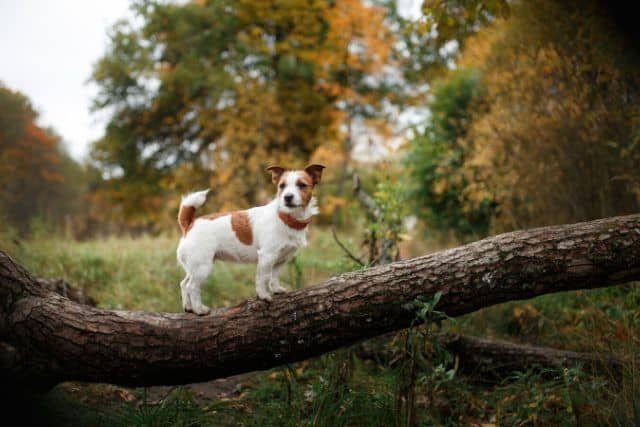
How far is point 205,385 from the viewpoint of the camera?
13.4ft

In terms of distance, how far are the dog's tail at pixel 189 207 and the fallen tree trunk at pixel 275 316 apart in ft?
2.02

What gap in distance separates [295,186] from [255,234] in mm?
423

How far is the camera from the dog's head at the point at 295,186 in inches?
106

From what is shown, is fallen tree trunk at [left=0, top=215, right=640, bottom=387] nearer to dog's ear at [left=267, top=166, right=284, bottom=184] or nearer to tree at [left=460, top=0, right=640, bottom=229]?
dog's ear at [left=267, top=166, right=284, bottom=184]

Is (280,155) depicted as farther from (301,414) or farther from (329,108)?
(301,414)

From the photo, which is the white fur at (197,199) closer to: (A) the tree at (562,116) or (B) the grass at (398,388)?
(B) the grass at (398,388)

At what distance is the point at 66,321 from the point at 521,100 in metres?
5.56

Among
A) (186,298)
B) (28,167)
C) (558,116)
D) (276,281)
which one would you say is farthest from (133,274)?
(28,167)

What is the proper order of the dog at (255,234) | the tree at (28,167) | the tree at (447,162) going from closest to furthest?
the dog at (255,234) < the tree at (447,162) < the tree at (28,167)

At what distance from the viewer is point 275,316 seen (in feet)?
9.33

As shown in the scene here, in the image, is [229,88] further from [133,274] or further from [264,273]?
[264,273]

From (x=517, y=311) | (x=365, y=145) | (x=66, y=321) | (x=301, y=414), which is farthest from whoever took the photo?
(x=365, y=145)

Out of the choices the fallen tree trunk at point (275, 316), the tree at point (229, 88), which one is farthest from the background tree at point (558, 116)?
the tree at point (229, 88)

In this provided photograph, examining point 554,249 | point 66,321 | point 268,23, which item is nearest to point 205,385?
point 66,321
